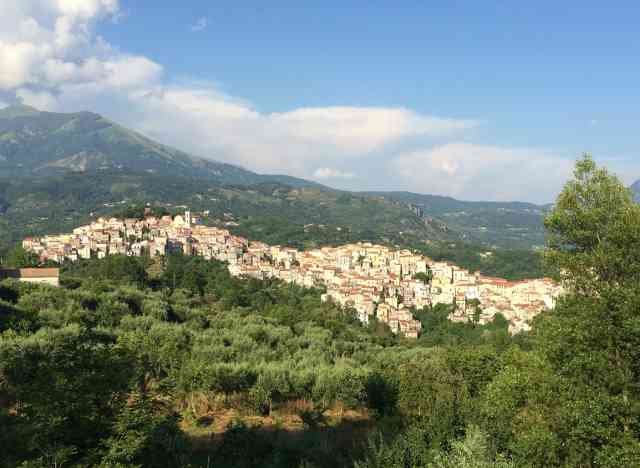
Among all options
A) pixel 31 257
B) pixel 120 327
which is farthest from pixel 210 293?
pixel 120 327

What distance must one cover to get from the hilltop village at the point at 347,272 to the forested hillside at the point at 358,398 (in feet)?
156

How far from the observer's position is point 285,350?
74.5 ft

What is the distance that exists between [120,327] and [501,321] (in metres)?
59.3

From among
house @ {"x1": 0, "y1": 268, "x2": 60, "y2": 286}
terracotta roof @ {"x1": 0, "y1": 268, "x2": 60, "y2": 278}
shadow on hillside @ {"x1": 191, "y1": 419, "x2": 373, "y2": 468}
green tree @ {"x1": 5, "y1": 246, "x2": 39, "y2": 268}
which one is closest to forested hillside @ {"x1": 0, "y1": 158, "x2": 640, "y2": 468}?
shadow on hillside @ {"x1": 191, "y1": 419, "x2": 373, "y2": 468}

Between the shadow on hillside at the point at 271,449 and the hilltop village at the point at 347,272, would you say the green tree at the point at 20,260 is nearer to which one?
the hilltop village at the point at 347,272

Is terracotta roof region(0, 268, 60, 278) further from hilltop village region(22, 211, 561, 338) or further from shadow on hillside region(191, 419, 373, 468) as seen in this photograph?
shadow on hillside region(191, 419, 373, 468)

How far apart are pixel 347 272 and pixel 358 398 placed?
80480mm

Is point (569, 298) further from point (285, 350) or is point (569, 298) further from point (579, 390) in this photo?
point (285, 350)

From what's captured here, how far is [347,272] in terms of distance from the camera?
3772 inches

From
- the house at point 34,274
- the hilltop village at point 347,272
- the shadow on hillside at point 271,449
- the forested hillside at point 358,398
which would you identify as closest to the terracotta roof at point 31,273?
the house at point 34,274

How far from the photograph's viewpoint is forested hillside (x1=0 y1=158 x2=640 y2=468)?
7859 millimetres

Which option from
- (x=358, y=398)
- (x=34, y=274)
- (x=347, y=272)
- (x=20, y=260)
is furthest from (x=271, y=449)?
(x=347, y=272)

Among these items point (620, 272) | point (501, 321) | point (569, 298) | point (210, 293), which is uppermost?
point (620, 272)

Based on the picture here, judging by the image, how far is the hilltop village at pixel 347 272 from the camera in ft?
228
